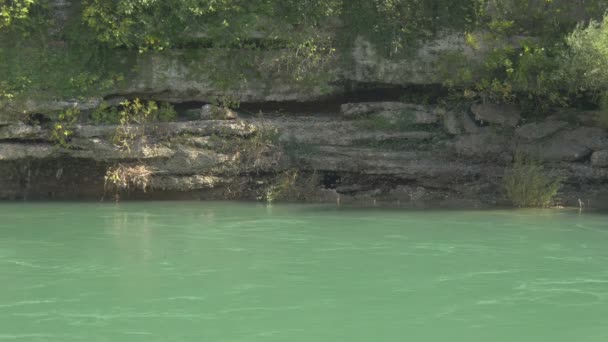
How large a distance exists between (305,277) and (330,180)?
7652mm

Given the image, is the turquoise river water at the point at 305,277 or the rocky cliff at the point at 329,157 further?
the rocky cliff at the point at 329,157

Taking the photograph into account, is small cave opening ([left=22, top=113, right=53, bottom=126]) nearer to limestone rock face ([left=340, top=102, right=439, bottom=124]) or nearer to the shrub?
the shrub

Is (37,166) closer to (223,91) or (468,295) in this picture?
(223,91)

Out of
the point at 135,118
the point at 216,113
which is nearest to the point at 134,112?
the point at 135,118

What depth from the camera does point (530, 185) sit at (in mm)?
14453

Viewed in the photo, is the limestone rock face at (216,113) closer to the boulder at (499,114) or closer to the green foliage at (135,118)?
the green foliage at (135,118)

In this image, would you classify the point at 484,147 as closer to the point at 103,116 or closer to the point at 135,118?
the point at 135,118

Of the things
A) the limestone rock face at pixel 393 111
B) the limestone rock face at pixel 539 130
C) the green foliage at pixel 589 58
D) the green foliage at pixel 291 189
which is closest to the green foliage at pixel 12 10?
the green foliage at pixel 291 189

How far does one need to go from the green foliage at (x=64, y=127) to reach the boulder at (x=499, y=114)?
290 inches

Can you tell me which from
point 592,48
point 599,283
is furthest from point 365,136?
point 599,283

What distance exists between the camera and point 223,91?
1644cm

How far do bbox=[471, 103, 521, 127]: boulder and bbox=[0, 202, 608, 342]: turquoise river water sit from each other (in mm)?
2786

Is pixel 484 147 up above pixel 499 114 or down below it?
below

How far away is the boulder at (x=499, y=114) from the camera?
51.2ft
